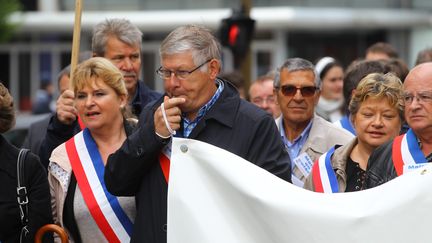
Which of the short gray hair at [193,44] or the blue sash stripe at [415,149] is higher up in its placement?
the short gray hair at [193,44]

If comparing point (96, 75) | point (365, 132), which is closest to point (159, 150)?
point (96, 75)

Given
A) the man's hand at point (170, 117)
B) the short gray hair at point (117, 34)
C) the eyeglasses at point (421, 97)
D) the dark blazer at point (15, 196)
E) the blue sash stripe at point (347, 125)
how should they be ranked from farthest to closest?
the blue sash stripe at point (347, 125), the short gray hair at point (117, 34), the dark blazer at point (15, 196), the man's hand at point (170, 117), the eyeglasses at point (421, 97)

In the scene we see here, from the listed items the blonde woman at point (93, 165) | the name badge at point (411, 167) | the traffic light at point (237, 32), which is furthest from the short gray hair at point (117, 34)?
the traffic light at point (237, 32)

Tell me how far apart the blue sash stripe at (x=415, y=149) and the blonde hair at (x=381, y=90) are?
900mm

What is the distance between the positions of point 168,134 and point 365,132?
138cm

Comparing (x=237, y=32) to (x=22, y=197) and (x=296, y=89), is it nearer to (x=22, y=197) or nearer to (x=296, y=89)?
(x=296, y=89)

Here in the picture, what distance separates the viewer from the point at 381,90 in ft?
18.5

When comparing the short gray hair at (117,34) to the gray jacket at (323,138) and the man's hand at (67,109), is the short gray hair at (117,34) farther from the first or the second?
the gray jacket at (323,138)

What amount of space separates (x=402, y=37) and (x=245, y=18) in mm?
16700

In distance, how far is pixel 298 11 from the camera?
1141 inches

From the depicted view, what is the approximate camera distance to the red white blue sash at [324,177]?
546 cm

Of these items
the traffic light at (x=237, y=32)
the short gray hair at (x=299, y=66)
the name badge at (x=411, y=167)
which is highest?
the short gray hair at (x=299, y=66)

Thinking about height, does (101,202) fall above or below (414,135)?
below

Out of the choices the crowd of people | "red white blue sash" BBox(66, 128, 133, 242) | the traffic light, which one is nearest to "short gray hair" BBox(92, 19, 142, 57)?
the crowd of people
